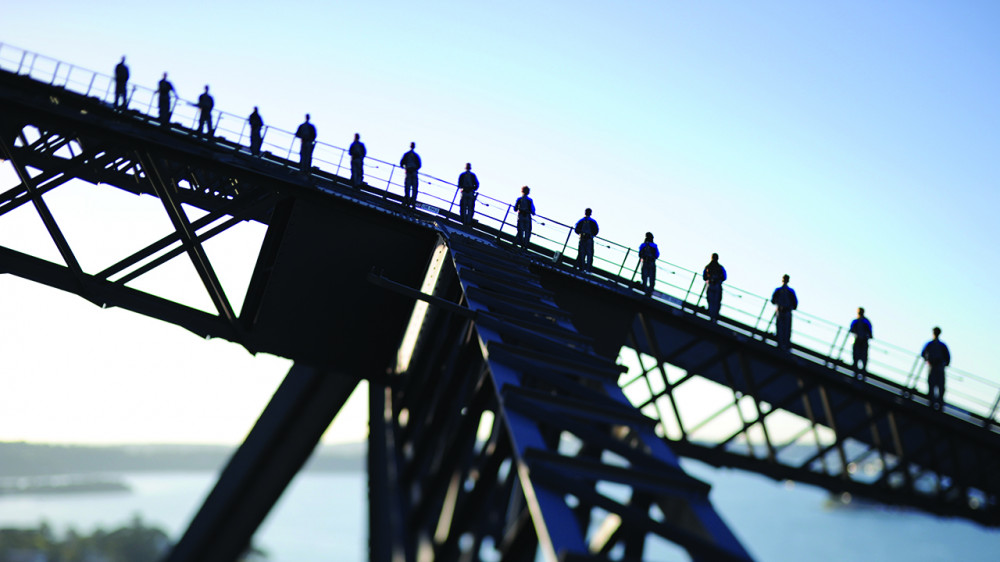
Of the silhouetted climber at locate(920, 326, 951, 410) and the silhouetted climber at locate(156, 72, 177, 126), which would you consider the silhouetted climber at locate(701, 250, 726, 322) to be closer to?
the silhouetted climber at locate(920, 326, 951, 410)

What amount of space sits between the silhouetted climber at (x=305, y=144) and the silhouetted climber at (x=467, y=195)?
13.1 feet

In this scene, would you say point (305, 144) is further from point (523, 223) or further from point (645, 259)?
point (645, 259)

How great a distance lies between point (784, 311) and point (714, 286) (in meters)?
1.84

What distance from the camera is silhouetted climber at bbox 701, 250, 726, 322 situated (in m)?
18.5

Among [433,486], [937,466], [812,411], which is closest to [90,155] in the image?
[433,486]

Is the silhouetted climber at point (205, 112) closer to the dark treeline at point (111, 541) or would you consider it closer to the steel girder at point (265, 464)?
the steel girder at point (265, 464)

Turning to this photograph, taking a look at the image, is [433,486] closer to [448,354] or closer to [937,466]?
[448,354]

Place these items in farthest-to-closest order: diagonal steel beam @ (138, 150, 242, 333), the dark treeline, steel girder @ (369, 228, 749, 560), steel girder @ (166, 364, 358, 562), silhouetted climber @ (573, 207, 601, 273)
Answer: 1. the dark treeline
2. silhouetted climber @ (573, 207, 601, 273)
3. diagonal steel beam @ (138, 150, 242, 333)
4. steel girder @ (166, 364, 358, 562)
5. steel girder @ (369, 228, 749, 560)

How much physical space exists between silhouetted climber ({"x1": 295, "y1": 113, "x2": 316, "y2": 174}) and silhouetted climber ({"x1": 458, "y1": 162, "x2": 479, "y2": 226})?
3999mm

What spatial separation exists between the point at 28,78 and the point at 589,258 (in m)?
16.9

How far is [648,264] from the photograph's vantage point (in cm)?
1867

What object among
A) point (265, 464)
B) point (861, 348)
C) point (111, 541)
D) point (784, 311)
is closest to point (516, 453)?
point (265, 464)

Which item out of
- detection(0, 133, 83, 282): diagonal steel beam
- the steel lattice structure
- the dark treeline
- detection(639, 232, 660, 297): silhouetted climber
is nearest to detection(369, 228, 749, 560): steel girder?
the steel lattice structure

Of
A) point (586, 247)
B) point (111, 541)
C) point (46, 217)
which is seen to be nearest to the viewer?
point (46, 217)
